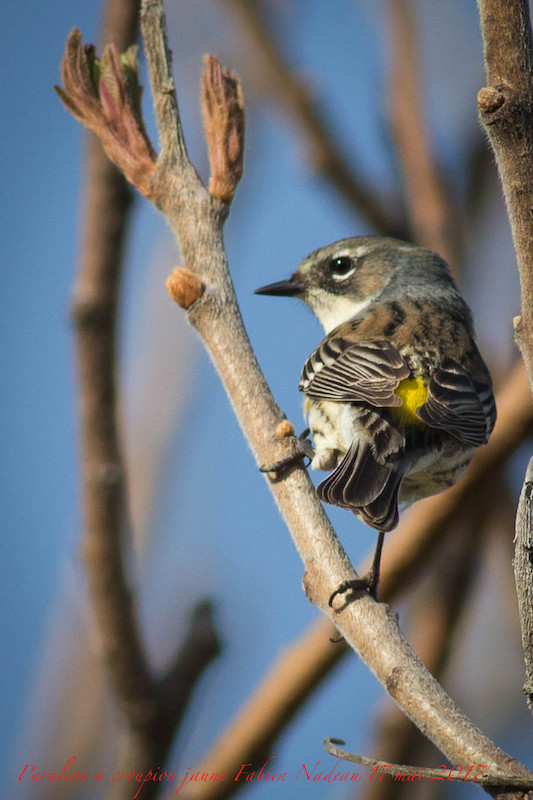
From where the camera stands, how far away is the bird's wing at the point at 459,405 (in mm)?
3676

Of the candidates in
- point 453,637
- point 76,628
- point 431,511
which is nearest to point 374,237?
point 431,511

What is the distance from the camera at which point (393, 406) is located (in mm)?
3734

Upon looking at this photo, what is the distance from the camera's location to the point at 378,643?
2031 mm

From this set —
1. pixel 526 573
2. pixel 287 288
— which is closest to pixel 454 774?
pixel 526 573

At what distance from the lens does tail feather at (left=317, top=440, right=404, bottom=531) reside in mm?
3113

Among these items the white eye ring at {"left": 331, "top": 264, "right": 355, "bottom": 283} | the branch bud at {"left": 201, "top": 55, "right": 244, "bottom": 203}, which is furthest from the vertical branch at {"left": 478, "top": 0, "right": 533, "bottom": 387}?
the white eye ring at {"left": 331, "top": 264, "right": 355, "bottom": 283}

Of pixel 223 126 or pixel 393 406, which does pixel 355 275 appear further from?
pixel 223 126

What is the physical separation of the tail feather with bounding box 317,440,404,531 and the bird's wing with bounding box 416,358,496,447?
0.29m

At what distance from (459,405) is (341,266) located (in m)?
1.85

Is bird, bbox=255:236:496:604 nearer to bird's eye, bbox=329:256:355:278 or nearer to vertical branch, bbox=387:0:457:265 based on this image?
Answer: bird's eye, bbox=329:256:355:278

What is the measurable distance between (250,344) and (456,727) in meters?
1.33

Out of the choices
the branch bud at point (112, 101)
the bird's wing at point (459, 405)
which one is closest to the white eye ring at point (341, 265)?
the bird's wing at point (459, 405)

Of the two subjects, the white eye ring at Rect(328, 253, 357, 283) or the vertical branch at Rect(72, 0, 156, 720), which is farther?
the white eye ring at Rect(328, 253, 357, 283)

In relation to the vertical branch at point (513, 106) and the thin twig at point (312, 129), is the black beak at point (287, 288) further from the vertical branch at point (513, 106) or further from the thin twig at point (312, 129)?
the vertical branch at point (513, 106)
